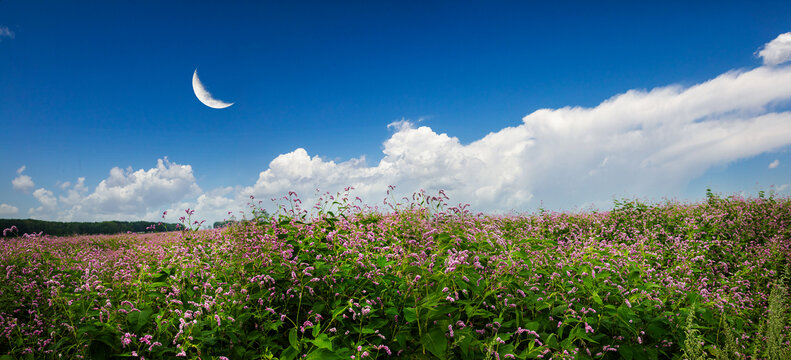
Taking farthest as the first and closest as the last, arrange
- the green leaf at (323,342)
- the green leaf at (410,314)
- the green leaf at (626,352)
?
the green leaf at (626,352)
the green leaf at (410,314)
the green leaf at (323,342)

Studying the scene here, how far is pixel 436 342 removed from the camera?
3.79 metres

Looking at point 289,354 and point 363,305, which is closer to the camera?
point 289,354

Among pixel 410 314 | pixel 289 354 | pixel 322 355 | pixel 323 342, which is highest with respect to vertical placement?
pixel 410 314

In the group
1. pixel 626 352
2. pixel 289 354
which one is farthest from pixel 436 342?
pixel 626 352

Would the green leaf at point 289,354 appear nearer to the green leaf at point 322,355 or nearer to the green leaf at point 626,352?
the green leaf at point 322,355

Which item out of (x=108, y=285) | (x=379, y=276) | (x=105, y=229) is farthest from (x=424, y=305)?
(x=105, y=229)

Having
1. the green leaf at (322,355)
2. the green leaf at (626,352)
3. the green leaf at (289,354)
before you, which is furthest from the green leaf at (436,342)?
the green leaf at (626,352)

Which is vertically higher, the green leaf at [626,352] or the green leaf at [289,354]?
the green leaf at [289,354]

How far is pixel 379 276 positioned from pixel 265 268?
4.72ft

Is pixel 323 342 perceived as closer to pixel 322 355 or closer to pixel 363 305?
pixel 322 355

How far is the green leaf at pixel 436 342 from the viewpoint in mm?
3715

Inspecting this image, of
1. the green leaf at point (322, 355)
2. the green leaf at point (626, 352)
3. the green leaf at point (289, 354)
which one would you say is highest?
the green leaf at point (322, 355)

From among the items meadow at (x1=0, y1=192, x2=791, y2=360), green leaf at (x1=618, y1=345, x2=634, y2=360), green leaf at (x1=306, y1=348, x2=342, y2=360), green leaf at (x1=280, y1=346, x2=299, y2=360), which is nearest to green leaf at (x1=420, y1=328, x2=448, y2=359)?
meadow at (x1=0, y1=192, x2=791, y2=360)

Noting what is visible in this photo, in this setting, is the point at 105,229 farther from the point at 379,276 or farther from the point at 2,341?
the point at 379,276
